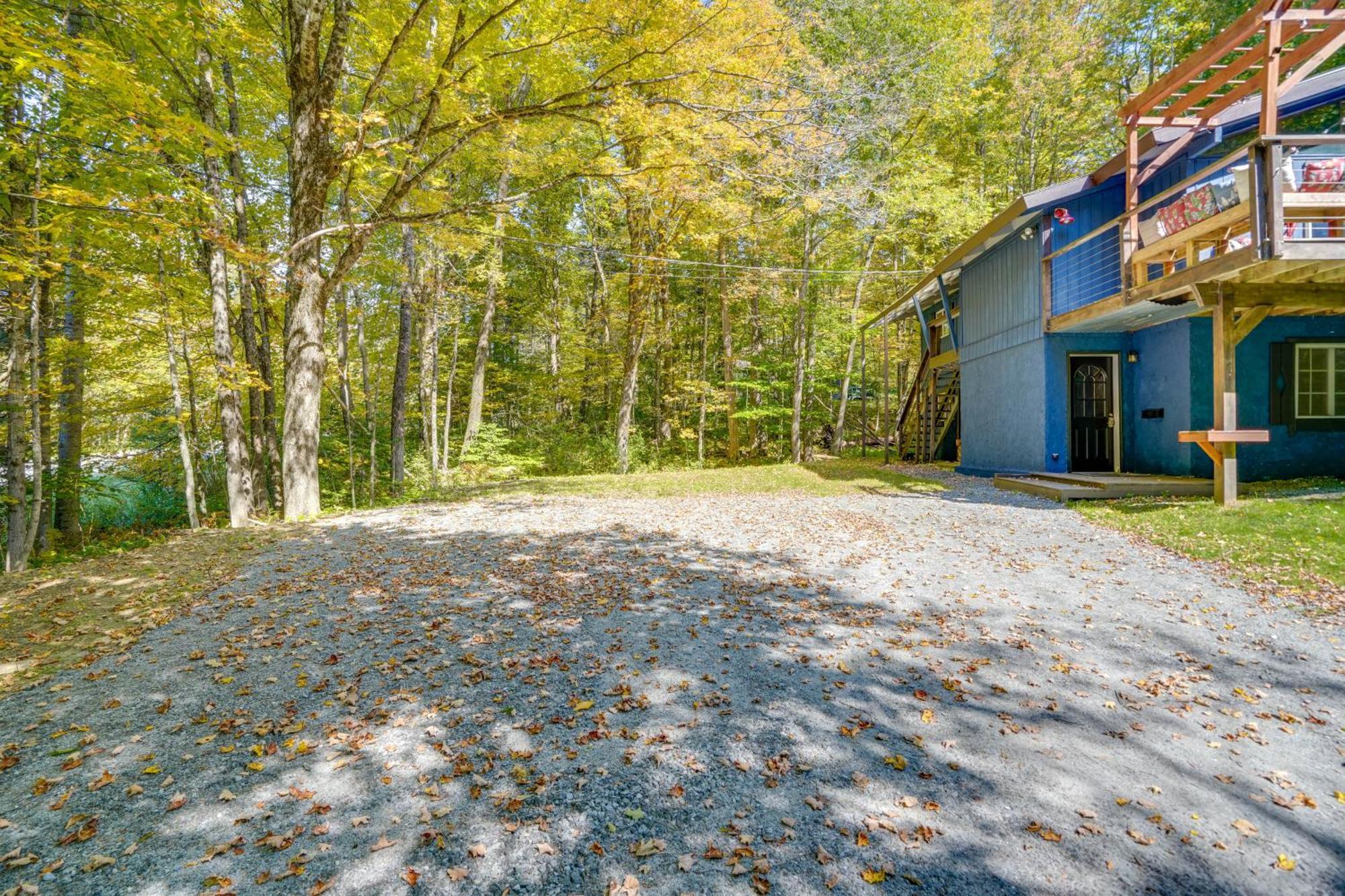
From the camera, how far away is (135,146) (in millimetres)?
6910

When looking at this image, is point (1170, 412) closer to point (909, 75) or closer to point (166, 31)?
point (909, 75)

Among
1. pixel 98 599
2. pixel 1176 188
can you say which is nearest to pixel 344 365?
pixel 98 599

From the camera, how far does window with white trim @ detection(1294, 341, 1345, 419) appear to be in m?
9.15

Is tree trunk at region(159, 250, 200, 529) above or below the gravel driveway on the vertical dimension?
above

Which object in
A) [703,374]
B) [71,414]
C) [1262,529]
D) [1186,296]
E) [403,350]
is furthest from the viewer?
[703,374]

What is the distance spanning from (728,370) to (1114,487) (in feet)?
43.1

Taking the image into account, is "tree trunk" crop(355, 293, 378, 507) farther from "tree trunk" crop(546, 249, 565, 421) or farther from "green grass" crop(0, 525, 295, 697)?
"tree trunk" crop(546, 249, 565, 421)

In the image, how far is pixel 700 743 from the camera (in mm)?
2785

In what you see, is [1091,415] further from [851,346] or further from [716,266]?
[851,346]

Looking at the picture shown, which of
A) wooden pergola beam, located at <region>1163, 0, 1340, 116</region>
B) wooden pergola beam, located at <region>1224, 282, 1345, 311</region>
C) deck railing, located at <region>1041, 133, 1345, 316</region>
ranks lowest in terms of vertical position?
wooden pergola beam, located at <region>1224, 282, 1345, 311</region>

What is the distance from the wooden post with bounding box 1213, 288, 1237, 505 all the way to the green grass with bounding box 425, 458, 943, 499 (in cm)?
423

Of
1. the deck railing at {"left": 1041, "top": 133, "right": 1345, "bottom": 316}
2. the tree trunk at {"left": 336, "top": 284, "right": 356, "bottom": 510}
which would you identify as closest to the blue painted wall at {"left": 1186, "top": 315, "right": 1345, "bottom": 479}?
the deck railing at {"left": 1041, "top": 133, "right": 1345, "bottom": 316}

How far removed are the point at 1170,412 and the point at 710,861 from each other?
11.8 m

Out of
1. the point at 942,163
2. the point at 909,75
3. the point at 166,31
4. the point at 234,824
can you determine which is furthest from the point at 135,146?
the point at 942,163
